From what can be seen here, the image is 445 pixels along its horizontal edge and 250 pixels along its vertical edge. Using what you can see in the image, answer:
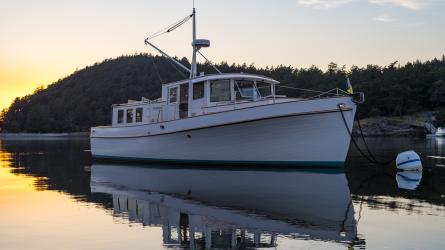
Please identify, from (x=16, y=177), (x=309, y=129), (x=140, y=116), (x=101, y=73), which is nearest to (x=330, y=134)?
(x=309, y=129)

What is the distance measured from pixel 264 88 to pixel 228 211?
11856mm

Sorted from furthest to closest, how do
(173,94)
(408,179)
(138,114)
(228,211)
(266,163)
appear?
1. (138,114)
2. (173,94)
3. (266,163)
4. (408,179)
5. (228,211)

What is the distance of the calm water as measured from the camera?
7.93m

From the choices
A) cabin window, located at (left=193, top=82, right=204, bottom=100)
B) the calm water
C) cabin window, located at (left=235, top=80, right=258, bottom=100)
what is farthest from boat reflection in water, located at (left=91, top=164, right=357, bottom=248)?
cabin window, located at (left=193, top=82, right=204, bottom=100)

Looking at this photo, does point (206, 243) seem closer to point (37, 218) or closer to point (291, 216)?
point (291, 216)

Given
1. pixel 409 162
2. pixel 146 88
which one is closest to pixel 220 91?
pixel 409 162

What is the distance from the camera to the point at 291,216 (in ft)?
31.8

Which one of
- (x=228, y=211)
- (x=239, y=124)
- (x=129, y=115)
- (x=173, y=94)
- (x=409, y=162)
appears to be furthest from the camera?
(x=129, y=115)

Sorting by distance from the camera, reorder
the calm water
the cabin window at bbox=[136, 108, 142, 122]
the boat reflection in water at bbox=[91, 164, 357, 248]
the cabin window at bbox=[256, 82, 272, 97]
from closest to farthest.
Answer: the calm water, the boat reflection in water at bbox=[91, 164, 357, 248], the cabin window at bbox=[256, 82, 272, 97], the cabin window at bbox=[136, 108, 142, 122]

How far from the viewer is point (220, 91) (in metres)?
20.8

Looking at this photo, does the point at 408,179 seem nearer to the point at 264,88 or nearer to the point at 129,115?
the point at 264,88

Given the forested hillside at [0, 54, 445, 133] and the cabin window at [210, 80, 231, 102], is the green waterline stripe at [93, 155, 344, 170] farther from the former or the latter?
the forested hillside at [0, 54, 445, 133]

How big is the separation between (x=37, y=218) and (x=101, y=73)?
17051 centimetres

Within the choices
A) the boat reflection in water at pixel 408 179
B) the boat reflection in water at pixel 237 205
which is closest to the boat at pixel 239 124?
the boat reflection in water at pixel 237 205
